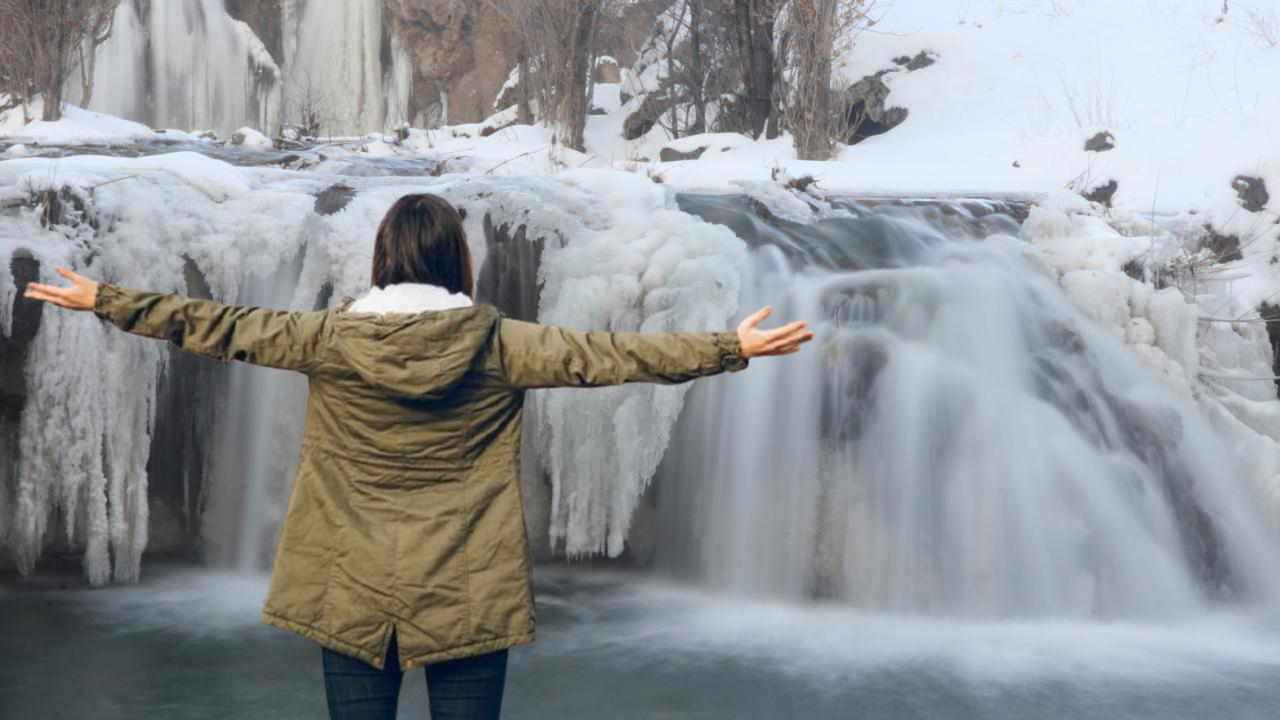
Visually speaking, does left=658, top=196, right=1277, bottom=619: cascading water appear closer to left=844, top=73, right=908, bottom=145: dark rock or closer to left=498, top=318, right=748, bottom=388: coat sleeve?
left=498, top=318, right=748, bottom=388: coat sleeve

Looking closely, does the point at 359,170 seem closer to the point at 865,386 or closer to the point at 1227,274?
the point at 865,386

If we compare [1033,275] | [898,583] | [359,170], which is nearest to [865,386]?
[898,583]

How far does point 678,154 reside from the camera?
1189 centimetres

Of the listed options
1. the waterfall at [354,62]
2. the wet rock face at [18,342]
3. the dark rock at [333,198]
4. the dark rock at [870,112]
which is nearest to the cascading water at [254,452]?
the dark rock at [333,198]

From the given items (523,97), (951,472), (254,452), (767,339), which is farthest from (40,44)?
(767,339)

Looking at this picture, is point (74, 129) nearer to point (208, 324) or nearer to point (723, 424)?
point (723, 424)

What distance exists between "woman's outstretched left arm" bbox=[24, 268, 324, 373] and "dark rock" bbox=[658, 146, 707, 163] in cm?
979

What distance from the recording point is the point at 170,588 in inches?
204

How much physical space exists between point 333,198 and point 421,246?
13.3ft

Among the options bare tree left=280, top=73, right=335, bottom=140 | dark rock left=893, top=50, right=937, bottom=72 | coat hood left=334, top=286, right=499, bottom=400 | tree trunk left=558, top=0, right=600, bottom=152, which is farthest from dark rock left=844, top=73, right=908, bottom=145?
coat hood left=334, top=286, right=499, bottom=400

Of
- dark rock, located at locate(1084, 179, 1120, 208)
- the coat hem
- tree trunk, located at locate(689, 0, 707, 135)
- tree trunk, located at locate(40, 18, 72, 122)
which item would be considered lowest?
the coat hem

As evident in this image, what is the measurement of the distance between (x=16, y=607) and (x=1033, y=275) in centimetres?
506

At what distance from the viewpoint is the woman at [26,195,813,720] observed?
211cm

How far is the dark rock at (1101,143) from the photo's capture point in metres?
9.08
